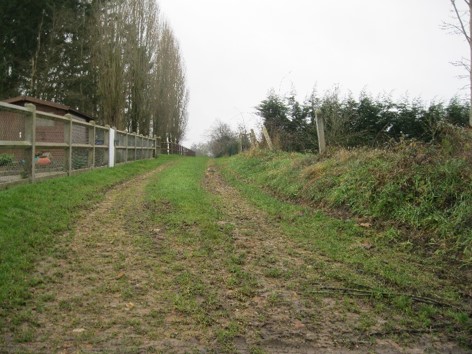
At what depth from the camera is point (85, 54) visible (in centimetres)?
2608

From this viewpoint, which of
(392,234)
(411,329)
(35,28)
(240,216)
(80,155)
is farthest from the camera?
(35,28)

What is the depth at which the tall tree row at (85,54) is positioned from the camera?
21.8 meters

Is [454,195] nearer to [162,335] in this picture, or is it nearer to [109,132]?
[162,335]

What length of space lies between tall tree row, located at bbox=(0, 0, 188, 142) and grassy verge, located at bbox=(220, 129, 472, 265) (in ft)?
57.0

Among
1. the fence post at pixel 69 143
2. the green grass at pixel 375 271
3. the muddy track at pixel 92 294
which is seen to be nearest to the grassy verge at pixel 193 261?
the muddy track at pixel 92 294

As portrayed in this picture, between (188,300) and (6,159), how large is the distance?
508cm

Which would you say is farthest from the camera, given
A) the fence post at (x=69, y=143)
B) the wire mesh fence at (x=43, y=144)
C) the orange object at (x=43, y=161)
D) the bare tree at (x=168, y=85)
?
the bare tree at (x=168, y=85)

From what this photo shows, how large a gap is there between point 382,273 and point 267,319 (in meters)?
1.57

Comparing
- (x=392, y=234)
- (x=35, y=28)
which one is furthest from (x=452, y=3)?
(x=35, y=28)

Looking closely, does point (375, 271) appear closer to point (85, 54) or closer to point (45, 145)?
point (45, 145)

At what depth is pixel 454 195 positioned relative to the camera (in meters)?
5.13

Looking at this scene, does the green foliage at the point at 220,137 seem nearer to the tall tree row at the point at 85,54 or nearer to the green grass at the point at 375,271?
the tall tree row at the point at 85,54

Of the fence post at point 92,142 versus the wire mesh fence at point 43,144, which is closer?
the wire mesh fence at point 43,144

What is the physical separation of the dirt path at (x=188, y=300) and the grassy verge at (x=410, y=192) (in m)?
1.55
